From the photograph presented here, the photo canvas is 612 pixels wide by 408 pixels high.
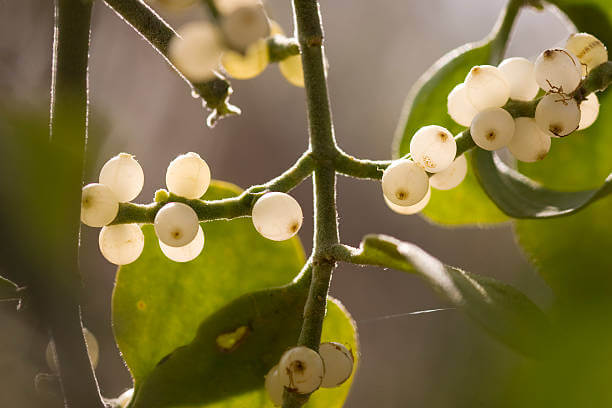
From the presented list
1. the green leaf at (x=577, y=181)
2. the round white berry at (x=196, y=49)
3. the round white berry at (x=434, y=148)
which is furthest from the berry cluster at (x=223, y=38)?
the green leaf at (x=577, y=181)

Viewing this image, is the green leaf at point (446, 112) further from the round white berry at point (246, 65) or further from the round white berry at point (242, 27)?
the round white berry at point (242, 27)

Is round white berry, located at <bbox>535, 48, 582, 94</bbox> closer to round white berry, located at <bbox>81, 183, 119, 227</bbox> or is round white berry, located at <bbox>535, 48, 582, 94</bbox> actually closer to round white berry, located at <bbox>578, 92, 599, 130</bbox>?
round white berry, located at <bbox>578, 92, 599, 130</bbox>

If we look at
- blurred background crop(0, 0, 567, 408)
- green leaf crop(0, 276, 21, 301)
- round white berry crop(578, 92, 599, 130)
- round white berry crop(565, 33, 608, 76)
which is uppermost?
round white berry crop(565, 33, 608, 76)

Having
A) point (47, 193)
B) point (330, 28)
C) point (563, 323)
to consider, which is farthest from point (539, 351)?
point (330, 28)

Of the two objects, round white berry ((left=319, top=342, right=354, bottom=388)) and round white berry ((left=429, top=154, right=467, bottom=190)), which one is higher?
round white berry ((left=429, top=154, right=467, bottom=190))

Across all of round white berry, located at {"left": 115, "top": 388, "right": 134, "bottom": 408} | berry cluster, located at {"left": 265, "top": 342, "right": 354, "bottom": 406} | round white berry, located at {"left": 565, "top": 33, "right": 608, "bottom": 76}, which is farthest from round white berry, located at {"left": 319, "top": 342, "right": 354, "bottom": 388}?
round white berry, located at {"left": 565, "top": 33, "right": 608, "bottom": 76}

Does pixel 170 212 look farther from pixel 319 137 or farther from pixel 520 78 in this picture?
pixel 520 78

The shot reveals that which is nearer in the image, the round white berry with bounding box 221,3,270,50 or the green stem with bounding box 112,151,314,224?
the round white berry with bounding box 221,3,270,50

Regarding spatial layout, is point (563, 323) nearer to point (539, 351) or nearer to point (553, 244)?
point (539, 351)
